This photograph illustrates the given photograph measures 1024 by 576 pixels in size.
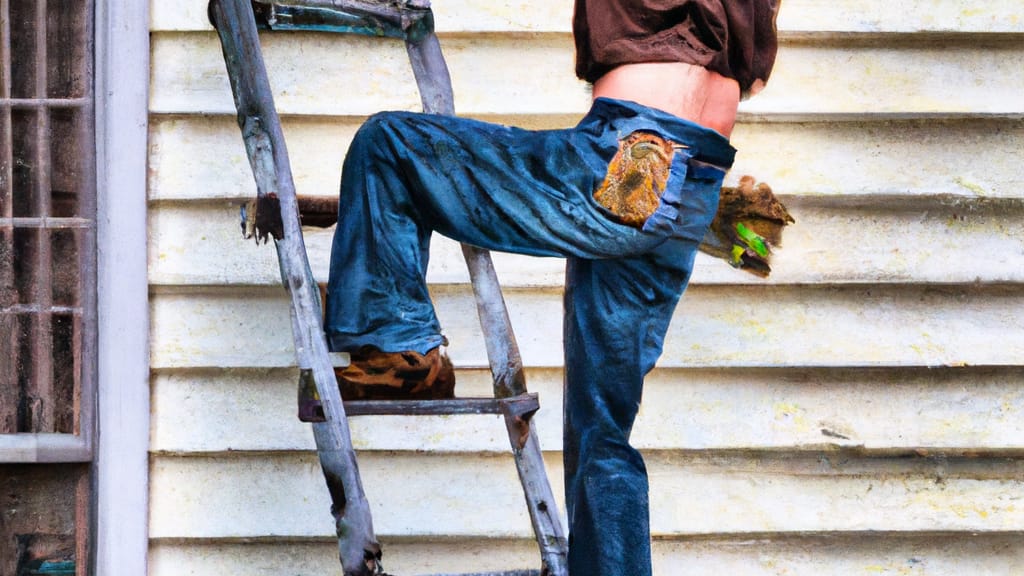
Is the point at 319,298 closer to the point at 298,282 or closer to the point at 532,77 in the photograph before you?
the point at 298,282

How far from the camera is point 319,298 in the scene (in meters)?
2.15

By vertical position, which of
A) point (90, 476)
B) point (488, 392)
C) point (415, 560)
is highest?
point (488, 392)

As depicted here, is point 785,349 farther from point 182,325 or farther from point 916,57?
point 182,325

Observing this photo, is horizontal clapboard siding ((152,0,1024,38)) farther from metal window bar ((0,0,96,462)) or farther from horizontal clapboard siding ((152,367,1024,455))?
horizontal clapboard siding ((152,367,1024,455))

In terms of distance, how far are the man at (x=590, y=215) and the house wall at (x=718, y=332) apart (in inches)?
13.9

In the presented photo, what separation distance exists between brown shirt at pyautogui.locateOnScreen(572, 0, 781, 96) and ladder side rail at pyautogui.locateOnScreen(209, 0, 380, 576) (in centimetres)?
70

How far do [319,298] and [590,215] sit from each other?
56 centimetres

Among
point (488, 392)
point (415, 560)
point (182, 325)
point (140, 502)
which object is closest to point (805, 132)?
point (488, 392)

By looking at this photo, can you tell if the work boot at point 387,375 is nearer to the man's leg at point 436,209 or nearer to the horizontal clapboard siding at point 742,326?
the man's leg at point 436,209

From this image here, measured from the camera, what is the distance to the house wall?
2.68 metres

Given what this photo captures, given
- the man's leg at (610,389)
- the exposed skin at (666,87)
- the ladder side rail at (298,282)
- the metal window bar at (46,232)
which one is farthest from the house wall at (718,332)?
the ladder side rail at (298,282)

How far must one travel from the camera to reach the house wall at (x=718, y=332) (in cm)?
268

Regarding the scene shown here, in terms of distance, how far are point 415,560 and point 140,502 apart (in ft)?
2.27

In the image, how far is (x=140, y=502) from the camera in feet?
8.77
